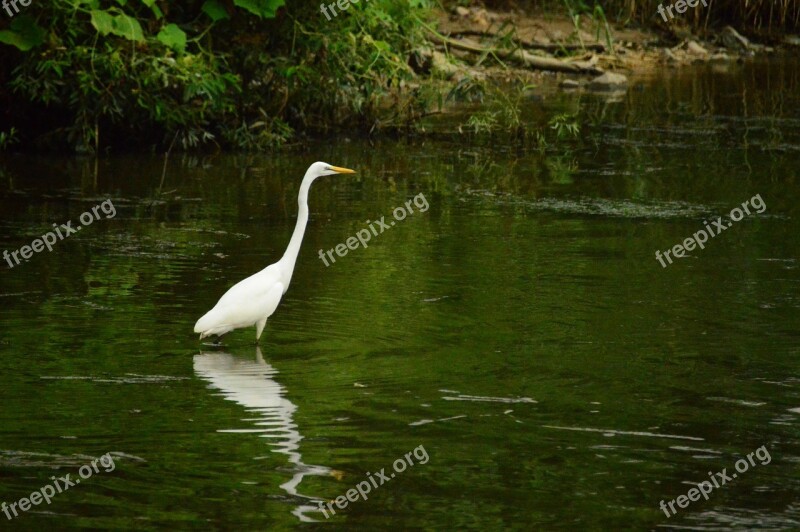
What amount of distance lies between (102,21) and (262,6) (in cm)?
185

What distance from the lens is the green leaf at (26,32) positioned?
50.6 ft

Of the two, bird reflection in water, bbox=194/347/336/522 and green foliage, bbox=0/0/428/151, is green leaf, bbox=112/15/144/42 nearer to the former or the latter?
green foliage, bbox=0/0/428/151

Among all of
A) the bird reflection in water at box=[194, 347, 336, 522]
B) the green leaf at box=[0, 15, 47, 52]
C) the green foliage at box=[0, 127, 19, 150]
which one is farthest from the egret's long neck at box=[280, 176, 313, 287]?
the green foliage at box=[0, 127, 19, 150]

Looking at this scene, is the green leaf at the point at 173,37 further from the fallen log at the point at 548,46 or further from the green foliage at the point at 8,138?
the fallen log at the point at 548,46

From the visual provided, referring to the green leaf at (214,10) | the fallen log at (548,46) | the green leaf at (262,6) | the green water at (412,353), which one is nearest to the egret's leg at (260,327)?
the green water at (412,353)

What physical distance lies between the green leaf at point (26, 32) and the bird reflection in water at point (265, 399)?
776 cm

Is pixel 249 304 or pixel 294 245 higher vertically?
pixel 294 245

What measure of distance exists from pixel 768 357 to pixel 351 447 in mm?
3003

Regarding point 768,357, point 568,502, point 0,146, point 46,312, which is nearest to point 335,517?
point 568,502

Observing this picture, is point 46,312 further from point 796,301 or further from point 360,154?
point 360,154

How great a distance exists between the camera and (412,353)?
8602mm

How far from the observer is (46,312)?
31.3ft

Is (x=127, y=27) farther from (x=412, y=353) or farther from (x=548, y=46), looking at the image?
(x=548, y=46)

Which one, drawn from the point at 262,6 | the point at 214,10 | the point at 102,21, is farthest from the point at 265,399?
the point at 214,10
